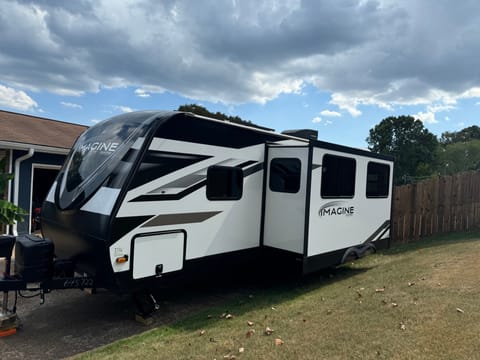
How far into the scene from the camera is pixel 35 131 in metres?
11.9

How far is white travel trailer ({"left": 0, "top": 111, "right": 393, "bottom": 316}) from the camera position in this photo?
456cm

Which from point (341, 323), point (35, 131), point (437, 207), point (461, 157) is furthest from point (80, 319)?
point (461, 157)

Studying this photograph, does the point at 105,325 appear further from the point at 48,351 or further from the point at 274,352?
the point at 274,352

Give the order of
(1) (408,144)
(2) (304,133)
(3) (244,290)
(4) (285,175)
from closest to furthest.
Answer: (4) (285,175), (3) (244,290), (2) (304,133), (1) (408,144)

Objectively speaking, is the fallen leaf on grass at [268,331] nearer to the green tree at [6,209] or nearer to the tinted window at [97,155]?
the tinted window at [97,155]

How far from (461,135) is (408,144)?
2750cm

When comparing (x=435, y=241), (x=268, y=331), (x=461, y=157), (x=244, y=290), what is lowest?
(x=244, y=290)

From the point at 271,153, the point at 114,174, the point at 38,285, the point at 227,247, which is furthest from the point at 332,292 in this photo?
the point at 38,285

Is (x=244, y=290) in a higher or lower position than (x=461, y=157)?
lower

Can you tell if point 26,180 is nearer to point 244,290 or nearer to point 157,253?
point 244,290

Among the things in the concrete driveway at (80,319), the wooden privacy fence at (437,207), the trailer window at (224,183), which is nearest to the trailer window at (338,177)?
the trailer window at (224,183)

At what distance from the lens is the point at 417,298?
16.3 feet

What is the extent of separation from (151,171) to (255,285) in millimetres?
3348

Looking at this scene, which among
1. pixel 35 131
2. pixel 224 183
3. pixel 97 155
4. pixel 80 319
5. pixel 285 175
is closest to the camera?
pixel 97 155
